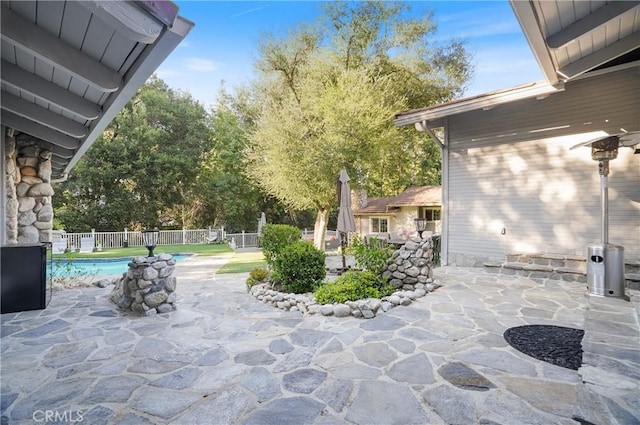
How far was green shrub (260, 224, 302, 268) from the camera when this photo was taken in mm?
6176

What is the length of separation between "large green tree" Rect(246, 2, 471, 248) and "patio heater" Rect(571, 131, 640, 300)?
726 centimetres

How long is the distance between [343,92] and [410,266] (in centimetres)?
775

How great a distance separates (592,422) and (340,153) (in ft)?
32.2

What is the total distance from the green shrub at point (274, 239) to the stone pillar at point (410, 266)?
2119 mm

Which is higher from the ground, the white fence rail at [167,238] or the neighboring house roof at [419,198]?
the neighboring house roof at [419,198]

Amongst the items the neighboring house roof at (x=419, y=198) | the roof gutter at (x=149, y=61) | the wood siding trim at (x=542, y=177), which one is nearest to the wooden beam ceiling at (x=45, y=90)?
the roof gutter at (x=149, y=61)

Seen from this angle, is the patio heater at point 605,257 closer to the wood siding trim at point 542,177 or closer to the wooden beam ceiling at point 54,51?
the wood siding trim at point 542,177

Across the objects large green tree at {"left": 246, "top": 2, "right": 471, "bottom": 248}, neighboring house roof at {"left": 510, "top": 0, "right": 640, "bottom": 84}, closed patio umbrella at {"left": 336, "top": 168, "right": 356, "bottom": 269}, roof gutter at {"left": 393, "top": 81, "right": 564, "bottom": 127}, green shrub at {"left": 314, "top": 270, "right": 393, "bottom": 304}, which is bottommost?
green shrub at {"left": 314, "top": 270, "right": 393, "bottom": 304}

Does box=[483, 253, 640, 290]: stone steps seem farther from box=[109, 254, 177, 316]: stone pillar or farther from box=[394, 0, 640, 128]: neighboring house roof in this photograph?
box=[109, 254, 177, 316]: stone pillar

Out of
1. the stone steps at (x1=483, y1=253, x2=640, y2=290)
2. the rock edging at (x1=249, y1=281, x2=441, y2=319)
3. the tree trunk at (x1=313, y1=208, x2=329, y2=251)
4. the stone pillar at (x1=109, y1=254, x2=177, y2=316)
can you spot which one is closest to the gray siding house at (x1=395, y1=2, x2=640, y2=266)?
the stone steps at (x1=483, y1=253, x2=640, y2=290)

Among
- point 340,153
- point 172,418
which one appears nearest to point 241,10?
point 340,153

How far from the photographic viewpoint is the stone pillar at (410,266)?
202 inches

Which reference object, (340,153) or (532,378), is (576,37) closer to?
(532,378)

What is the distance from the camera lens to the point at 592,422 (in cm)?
174
